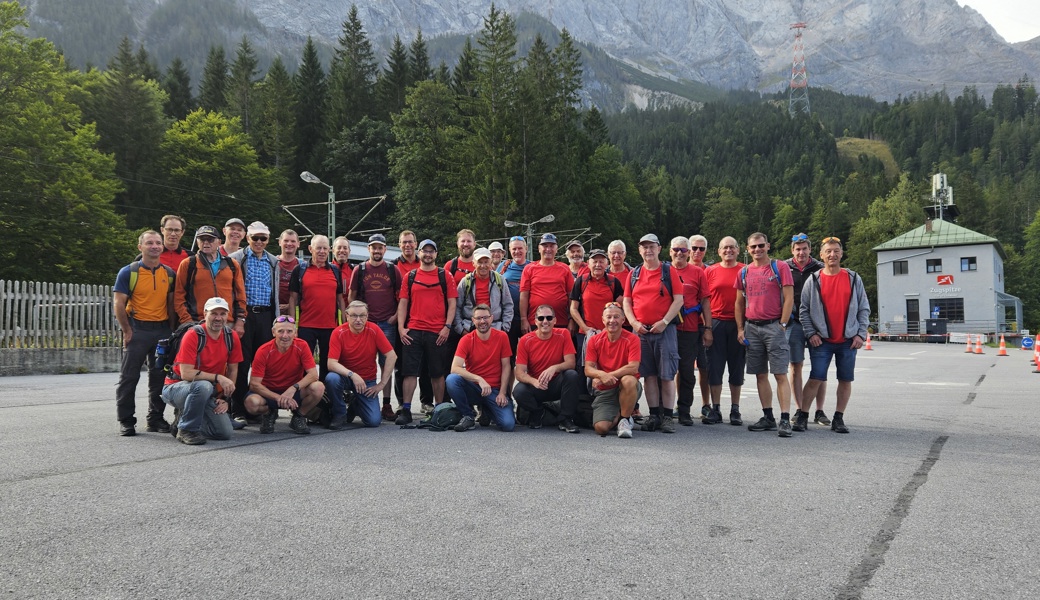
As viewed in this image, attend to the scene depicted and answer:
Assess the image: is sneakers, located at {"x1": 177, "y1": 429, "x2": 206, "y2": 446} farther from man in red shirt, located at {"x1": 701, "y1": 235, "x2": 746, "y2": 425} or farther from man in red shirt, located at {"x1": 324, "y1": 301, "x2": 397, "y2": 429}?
man in red shirt, located at {"x1": 701, "y1": 235, "x2": 746, "y2": 425}

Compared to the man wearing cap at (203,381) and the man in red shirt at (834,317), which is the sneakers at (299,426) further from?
the man in red shirt at (834,317)

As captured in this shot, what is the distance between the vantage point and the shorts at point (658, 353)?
7.63m

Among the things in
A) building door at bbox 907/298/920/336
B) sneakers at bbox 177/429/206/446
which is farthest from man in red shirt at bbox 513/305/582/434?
building door at bbox 907/298/920/336

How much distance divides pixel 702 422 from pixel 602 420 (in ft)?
5.42

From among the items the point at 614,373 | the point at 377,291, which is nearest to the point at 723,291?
the point at 614,373

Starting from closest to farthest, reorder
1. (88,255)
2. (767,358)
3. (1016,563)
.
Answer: (1016,563)
(767,358)
(88,255)

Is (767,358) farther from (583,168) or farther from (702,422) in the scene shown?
(583,168)

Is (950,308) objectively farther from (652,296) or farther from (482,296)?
(482,296)

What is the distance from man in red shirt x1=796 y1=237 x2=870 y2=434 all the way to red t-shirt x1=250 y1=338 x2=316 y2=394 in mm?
5185

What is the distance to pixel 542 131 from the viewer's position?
4997 cm

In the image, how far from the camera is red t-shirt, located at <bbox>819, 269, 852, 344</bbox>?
7543 millimetres

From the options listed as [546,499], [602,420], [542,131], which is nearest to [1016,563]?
[546,499]

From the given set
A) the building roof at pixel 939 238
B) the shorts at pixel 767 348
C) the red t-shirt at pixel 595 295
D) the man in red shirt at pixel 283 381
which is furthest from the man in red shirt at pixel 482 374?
the building roof at pixel 939 238

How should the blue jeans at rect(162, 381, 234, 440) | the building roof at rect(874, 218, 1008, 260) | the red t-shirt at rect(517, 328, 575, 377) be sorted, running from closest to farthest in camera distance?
1. the blue jeans at rect(162, 381, 234, 440)
2. the red t-shirt at rect(517, 328, 575, 377)
3. the building roof at rect(874, 218, 1008, 260)
